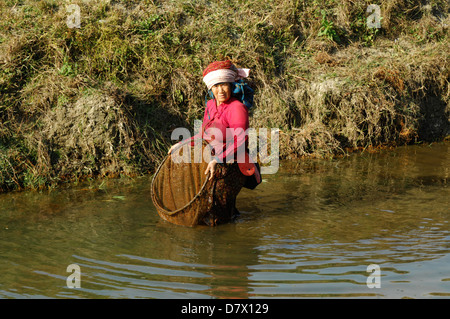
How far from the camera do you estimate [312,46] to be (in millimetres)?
8828

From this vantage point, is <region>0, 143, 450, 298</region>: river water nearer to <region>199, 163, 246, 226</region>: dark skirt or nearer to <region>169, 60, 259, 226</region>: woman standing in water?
<region>199, 163, 246, 226</region>: dark skirt

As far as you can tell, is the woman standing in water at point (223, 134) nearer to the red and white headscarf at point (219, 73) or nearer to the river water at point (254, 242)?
the red and white headscarf at point (219, 73)

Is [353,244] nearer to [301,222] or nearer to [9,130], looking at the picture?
[301,222]

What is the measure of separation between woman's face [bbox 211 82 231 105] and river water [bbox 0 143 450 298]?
46.1 inches

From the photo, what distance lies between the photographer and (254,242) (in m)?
4.94

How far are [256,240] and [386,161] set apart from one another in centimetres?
322

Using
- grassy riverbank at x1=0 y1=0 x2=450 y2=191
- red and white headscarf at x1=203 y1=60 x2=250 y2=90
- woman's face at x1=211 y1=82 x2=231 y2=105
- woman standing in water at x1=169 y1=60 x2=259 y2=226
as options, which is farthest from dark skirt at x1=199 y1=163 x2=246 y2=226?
grassy riverbank at x1=0 y1=0 x2=450 y2=191

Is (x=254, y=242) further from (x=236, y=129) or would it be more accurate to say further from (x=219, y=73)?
(x=219, y=73)

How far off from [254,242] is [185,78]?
335 centimetres
